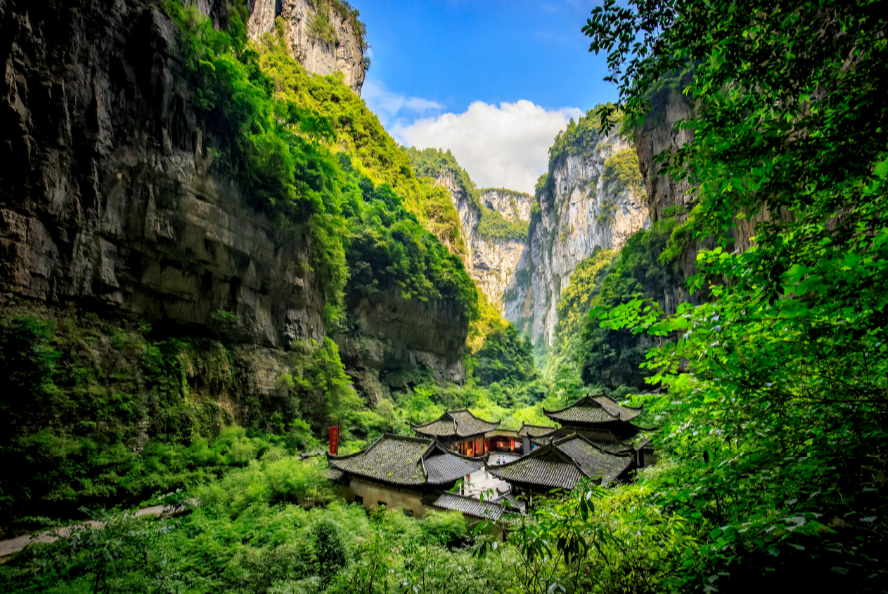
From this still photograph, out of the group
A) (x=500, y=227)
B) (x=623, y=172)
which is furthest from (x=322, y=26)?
(x=500, y=227)

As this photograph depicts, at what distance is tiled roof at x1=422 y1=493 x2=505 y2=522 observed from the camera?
38.4 ft

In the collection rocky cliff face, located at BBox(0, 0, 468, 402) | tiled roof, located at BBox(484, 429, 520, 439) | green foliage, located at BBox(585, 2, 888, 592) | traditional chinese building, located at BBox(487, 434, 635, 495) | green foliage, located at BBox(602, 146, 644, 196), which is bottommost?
tiled roof, located at BBox(484, 429, 520, 439)

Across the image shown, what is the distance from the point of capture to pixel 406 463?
14.7 m

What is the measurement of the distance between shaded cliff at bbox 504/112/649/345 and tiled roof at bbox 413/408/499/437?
147 feet

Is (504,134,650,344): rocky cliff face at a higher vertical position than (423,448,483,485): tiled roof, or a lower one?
higher

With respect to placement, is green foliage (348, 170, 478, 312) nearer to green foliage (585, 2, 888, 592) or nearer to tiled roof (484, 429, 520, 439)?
tiled roof (484, 429, 520, 439)

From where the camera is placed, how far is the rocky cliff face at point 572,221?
203ft

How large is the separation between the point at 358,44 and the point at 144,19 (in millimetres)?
34367

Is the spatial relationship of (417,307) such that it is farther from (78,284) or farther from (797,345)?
(797,345)

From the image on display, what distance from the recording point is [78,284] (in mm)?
12750

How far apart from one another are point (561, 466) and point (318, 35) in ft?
146

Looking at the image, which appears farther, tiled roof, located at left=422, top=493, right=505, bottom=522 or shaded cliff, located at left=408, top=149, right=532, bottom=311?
shaded cliff, located at left=408, top=149, right=532, bottom=311

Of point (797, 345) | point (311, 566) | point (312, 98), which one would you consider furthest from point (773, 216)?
point (312, 98)

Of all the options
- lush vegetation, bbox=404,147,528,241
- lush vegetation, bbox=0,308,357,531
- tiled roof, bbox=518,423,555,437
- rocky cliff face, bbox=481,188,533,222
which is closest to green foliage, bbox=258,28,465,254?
lush vegetation, bbox=0,308,357,531
